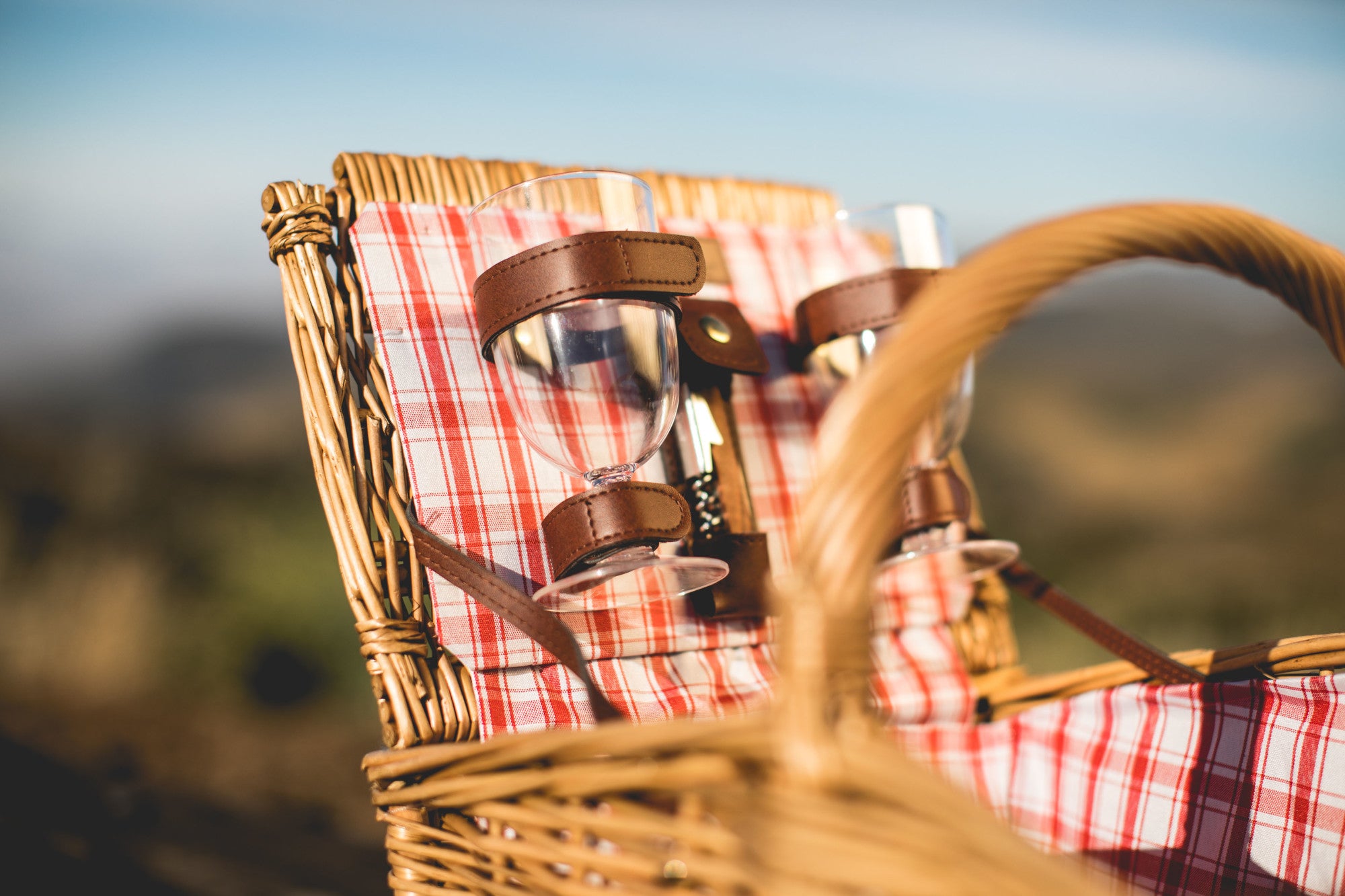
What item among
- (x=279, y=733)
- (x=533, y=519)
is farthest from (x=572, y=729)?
(x=279, y=733)

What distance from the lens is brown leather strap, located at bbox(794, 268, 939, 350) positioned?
696 mm

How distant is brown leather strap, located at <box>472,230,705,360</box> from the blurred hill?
1.24 meters

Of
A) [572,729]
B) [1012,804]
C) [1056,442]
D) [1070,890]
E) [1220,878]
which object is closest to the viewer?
[1070,890]

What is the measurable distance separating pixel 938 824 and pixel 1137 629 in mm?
1921

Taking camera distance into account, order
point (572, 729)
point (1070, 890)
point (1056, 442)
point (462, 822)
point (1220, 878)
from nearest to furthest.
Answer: point (1070, 890)
point (572, 729)
point (462, 822)
point (1220, 878)
point (1056, 442)

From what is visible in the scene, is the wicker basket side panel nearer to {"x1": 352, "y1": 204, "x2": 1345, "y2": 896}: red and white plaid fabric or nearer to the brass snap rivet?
{"x1": 352, "y1": 204, "x2": 1345, "y2": 896}: red and white plaid fabric

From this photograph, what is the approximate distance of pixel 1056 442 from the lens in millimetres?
2115

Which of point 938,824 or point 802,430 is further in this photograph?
point 802,430

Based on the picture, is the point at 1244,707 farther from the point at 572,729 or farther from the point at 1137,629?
the point at 1137,629

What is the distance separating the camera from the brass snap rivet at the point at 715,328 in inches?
26.9

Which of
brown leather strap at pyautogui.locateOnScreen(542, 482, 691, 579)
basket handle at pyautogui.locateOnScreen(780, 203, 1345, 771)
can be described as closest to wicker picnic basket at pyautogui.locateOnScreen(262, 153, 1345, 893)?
basket handle at pyautogui.locateOnScreen(780, 203, 1345, 771)

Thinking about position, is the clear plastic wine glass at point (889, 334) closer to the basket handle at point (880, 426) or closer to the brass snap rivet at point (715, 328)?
the brass snap rivet at point (715, 328)

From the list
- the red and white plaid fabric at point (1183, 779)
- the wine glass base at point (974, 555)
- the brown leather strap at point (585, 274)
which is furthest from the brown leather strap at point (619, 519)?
the red and white plaid fabric at point (1183, 779)

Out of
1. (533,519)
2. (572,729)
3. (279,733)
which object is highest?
(533,519)
